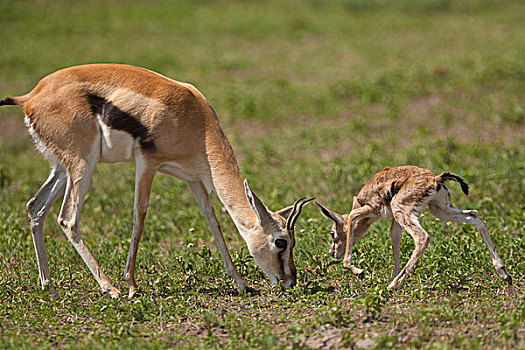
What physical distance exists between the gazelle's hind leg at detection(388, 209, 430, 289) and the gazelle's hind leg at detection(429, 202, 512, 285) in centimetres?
32

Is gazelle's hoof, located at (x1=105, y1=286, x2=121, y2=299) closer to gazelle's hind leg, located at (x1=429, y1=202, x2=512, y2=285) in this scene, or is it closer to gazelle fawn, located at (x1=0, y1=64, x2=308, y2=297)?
gazelle fawn, located at (x1=0, y1=64, x2=308, y2=297)

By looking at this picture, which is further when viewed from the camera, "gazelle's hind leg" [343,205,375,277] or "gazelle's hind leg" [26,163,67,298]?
"gazelle's hind leg" [26,163,67,298]

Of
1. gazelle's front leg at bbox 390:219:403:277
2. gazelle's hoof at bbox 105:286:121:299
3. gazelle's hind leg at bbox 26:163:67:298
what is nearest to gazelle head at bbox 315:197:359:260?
gazelle's front leg at bbox 390:219:403:277

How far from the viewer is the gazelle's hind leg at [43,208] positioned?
6.04 metres

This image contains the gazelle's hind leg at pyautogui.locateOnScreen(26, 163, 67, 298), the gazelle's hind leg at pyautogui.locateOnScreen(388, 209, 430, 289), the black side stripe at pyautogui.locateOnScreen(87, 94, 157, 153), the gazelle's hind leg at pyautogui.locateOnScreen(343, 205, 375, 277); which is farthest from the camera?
the gazelle's hind leg at pyautogui.locateOnScreen(26, 163, 67, 298)

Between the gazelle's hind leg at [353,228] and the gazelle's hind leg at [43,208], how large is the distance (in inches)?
106

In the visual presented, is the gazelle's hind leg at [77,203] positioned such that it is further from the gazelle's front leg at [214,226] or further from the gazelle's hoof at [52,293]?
the gazelle's front leg at [214,226]

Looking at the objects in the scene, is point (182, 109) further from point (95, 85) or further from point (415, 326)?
point (415, 326)

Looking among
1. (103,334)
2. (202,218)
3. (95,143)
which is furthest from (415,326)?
(202,218)

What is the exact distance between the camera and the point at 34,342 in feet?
15.9

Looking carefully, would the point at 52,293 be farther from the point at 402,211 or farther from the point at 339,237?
the point at 402,211

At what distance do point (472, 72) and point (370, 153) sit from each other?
4.07 meters

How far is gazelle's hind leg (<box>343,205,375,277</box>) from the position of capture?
5797 mm

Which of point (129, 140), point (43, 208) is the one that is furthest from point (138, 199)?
point (43, 208)
